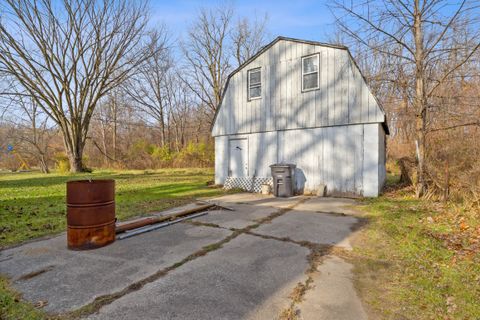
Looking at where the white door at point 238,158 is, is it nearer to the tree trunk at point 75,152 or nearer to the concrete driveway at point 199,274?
the concrete driveway at point 199,274

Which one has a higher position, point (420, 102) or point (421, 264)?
point (420, 102)

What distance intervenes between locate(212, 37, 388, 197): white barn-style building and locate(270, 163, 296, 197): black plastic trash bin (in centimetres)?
64

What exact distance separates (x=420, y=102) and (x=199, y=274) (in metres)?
8.46

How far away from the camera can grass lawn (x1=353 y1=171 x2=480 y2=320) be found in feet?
7.93

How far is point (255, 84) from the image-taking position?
10.6 meters

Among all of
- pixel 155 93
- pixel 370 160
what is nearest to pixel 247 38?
pixel 155 93

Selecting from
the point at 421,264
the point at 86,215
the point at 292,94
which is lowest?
the point at 421,264

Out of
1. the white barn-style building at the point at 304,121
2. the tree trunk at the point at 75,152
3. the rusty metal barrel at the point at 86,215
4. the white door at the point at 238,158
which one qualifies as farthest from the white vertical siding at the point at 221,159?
the tree trunk at the point at 75,152

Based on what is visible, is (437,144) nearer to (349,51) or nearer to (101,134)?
(349,51)

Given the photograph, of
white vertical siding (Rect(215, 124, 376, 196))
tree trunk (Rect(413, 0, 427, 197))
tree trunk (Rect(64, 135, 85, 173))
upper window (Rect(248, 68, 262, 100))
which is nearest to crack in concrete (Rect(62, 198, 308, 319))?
white vertical siding (Rect(215, 124, 376, 196))

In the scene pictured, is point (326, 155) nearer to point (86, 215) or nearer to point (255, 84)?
point (255, 84)

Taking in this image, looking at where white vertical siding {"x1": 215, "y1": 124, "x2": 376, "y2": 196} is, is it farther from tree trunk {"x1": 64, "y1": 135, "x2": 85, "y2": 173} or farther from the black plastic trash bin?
tree trunk {"x1": 64, "y1": 135, "x2": 85, "y2": 173}

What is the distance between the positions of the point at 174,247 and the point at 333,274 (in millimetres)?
2395

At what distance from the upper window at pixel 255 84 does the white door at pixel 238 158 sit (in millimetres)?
1922
